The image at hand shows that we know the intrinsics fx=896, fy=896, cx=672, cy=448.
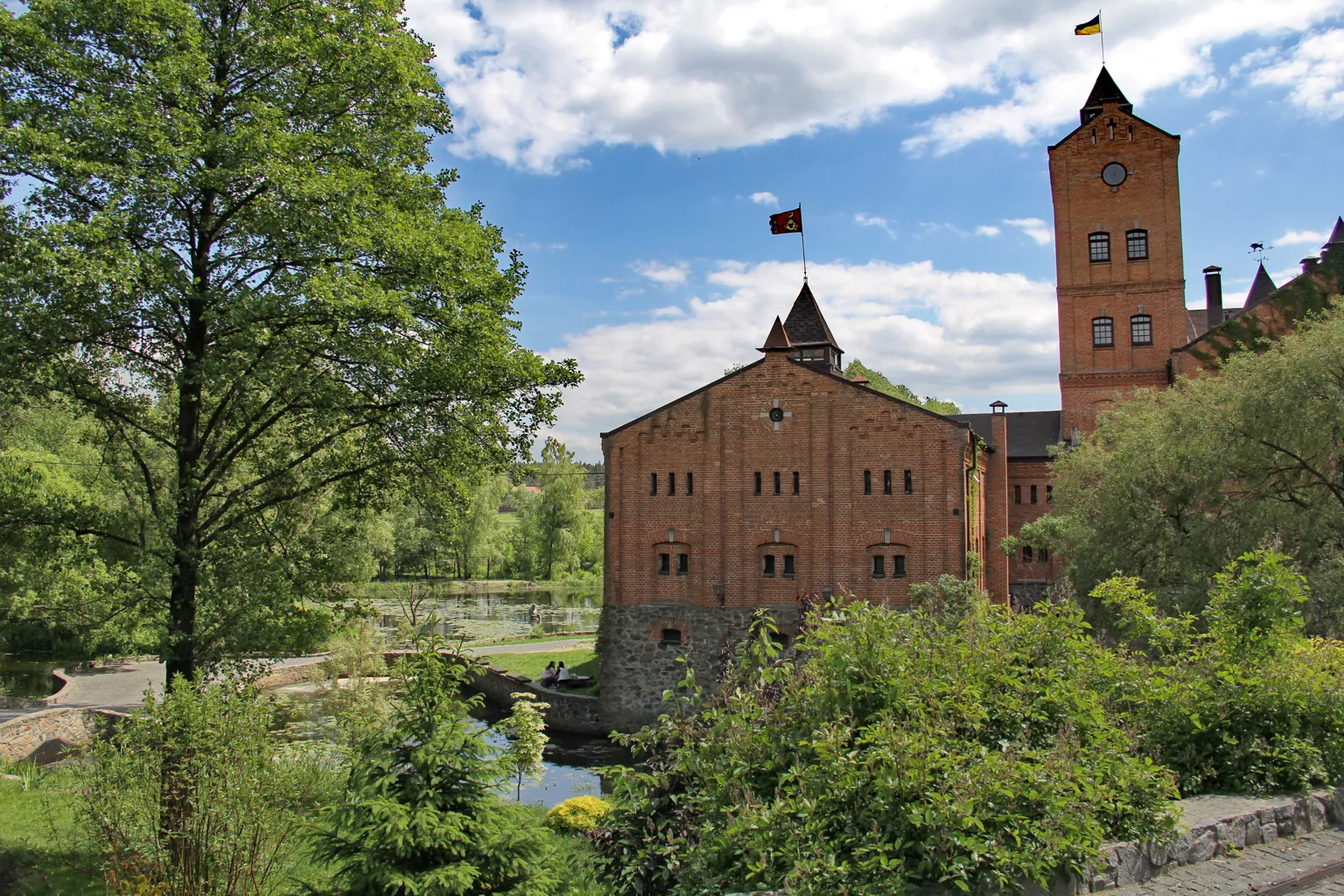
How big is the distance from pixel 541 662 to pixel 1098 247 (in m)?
28.9

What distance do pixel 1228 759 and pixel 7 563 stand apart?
50.5 feet

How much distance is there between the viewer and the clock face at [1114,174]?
3766 centimetres

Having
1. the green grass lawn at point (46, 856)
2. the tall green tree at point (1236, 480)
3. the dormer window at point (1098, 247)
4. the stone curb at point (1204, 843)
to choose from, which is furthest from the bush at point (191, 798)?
Answer: the dormer window at point (1098, 247)

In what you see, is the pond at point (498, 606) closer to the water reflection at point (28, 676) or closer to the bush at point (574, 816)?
the water reflection at point (28, 676)

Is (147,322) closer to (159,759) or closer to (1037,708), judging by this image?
(159,759)

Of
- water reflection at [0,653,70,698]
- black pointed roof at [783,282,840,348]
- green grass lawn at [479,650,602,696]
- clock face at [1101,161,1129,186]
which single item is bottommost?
water reflection at [0,653,70,698]

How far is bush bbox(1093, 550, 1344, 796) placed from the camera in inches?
317

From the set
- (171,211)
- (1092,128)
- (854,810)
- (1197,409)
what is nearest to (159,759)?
(171,211)

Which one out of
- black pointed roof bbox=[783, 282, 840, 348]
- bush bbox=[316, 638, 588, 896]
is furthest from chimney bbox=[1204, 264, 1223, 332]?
bush bbox=[316, 638, 588, 896]

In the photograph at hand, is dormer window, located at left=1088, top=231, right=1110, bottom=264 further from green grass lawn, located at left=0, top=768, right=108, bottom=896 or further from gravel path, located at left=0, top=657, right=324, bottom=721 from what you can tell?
green grass lawn, located at left=0, top=768, right=108, bottom=896

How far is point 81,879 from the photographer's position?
9.69m

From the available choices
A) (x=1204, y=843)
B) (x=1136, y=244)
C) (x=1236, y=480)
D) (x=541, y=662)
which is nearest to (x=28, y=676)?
(x=541, y=662)

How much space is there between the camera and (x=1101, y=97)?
3925cm

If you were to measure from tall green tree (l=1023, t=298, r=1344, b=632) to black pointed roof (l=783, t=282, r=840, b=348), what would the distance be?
13.7 m
